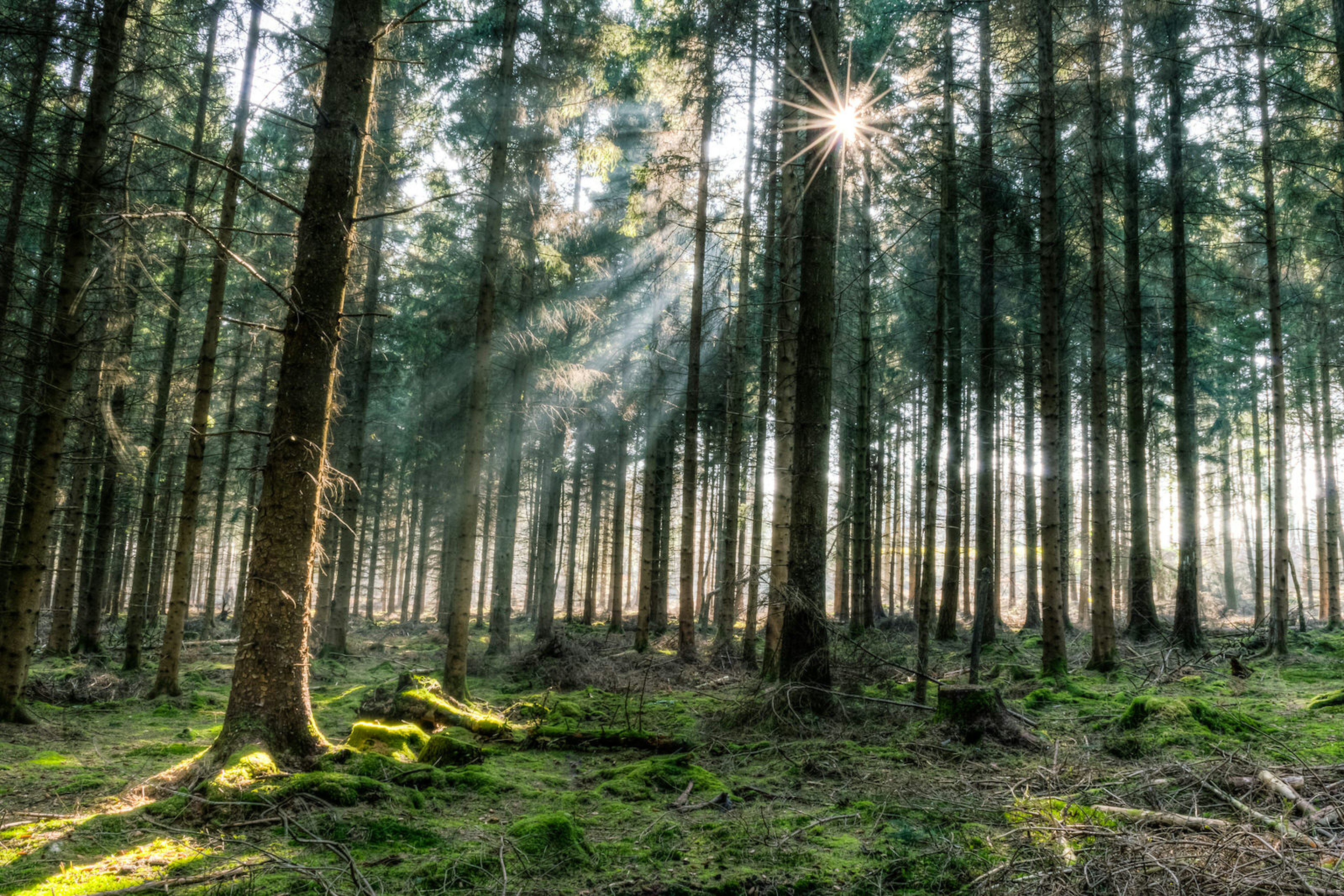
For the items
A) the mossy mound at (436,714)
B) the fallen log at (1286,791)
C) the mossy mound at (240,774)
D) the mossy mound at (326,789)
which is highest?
the fallen log at (1286,791)

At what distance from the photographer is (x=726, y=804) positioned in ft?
16.9

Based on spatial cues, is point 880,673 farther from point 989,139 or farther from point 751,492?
point 751,492

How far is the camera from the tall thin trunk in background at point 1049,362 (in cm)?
1005

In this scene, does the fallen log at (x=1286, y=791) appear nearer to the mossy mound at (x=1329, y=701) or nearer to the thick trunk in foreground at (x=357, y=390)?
the mossy mound at (x=1329, y=701)

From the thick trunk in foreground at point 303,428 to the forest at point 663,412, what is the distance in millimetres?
41

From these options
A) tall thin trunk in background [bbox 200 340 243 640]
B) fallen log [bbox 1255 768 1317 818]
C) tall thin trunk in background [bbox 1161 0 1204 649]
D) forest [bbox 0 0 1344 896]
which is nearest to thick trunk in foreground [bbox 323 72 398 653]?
forest [bbox 0 0 1344 896]

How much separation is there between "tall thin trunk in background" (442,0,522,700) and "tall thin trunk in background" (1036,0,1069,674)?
8.17m

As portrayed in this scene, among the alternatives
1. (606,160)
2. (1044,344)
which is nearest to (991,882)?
(1044,344)

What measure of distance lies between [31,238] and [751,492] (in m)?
22.5

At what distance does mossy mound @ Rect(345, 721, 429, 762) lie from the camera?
249 inches

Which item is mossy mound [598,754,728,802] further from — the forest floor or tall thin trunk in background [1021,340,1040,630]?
tall thin trunk in background [1021,340,1040,630]

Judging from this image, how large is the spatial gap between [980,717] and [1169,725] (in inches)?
62.7

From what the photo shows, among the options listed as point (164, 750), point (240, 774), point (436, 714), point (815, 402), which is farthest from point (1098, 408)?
point (164, 750)

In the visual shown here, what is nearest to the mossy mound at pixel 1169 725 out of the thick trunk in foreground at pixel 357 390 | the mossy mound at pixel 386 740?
the mossy mound at pixel 386 740
